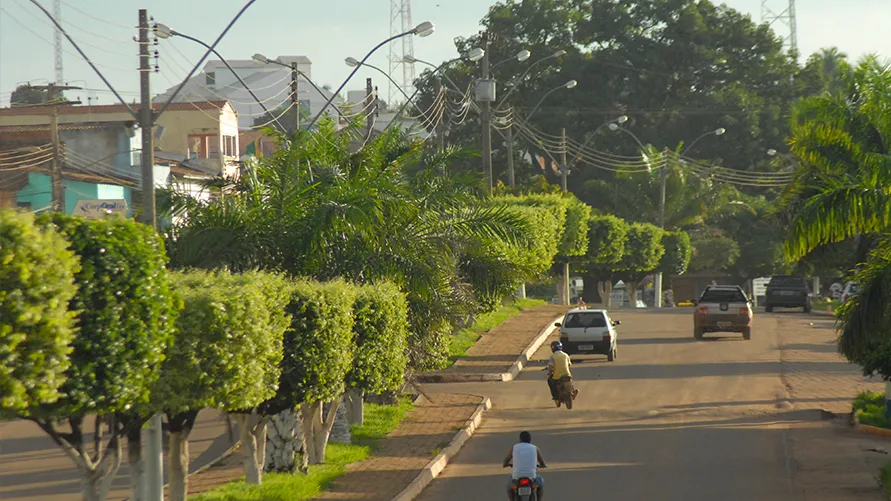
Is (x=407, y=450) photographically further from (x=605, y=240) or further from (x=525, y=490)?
(x=605, y=240)

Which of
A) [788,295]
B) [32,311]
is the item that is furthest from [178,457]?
[788,295]

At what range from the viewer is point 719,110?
78.3 metres

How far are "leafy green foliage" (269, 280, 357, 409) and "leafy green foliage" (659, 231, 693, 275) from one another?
2058 inches

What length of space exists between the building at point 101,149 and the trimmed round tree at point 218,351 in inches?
721

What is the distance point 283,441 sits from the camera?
700 inches

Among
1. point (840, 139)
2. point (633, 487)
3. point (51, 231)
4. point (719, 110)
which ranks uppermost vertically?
point (719, 110)

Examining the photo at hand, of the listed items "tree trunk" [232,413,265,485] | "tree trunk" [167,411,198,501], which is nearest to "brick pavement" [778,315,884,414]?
"tree trunk" [232,413,265,485]

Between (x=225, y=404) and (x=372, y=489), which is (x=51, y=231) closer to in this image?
(x=225, y=404)

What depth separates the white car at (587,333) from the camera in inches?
1329

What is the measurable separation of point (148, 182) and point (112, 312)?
255 inches

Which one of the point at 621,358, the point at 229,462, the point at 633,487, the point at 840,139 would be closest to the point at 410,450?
the point at 229,462

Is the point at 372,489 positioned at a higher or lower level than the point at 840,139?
lower

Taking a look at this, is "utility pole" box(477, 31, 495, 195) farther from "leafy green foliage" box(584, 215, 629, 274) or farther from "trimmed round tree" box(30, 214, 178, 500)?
"trimmed round tree" box(30, 214, 178, 500)

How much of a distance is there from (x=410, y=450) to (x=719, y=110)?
202ft
